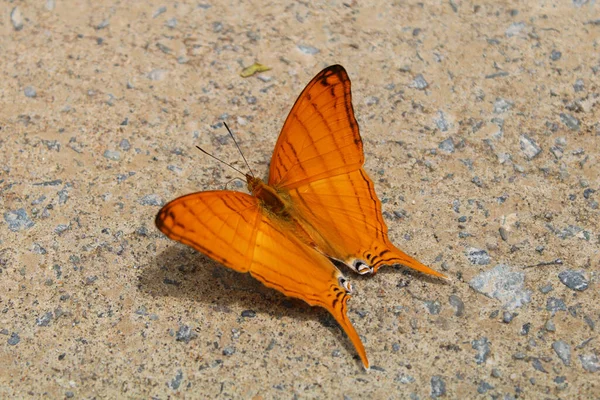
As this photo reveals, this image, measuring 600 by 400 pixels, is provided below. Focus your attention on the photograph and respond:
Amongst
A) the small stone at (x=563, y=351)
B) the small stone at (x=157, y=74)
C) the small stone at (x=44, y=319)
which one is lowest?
the small stone at (x=44, y=319)

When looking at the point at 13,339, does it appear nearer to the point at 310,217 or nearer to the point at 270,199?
the point at 270,199

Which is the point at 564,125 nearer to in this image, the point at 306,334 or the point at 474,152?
the point at 474,152

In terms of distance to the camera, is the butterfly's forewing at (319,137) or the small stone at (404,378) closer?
the small stone at (404,378)

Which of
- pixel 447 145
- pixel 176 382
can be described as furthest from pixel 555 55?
pixel 176 382

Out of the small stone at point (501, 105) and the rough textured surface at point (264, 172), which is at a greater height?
the small stone at point (501, 105)

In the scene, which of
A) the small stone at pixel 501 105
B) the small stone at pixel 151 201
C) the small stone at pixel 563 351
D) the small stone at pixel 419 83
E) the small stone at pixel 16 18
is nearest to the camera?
the small stone at pixel 563 351

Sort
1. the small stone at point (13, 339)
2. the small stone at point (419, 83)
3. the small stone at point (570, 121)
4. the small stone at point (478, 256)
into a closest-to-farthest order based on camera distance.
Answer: the small stone at point (13, 339) < the small stone at point (478, 256) < the small stone at point (570, 121) < the small stone at point (419, 83)

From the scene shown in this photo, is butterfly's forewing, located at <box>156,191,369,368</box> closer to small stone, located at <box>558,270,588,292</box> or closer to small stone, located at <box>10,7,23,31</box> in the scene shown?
small stone, located at <box>558,270,588,292</box>

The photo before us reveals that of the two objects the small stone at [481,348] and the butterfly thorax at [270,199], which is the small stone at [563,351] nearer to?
the small stone at [481,348]

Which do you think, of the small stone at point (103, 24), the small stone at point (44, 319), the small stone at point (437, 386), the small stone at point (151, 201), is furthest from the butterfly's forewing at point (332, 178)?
the small stone at point (103, 24)
